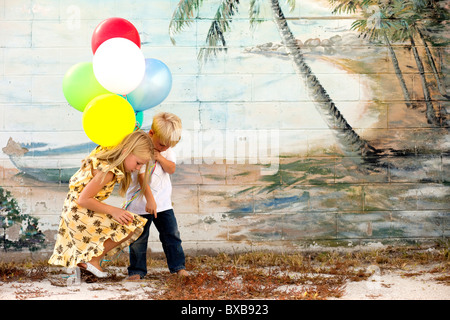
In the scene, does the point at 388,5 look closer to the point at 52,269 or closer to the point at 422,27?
the point at 422,27

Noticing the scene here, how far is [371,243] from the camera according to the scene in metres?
4.75

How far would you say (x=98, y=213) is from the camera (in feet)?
11.9

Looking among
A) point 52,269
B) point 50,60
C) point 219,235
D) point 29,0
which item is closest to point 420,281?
point 219,235

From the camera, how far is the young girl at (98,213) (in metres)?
3.52

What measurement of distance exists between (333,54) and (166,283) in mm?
2598

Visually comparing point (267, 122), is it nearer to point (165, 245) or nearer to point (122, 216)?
point (165, 245)

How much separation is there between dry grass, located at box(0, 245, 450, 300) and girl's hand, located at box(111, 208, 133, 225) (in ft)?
1.67

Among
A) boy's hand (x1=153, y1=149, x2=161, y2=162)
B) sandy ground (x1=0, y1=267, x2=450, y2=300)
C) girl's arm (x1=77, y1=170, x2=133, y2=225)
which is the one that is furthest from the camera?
boy's hand (x1=153, y1=149, x2=161, y2=162)

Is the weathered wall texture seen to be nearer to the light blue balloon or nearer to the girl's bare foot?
the girl's bare foot

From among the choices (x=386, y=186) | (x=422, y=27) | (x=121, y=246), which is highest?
(x=422, y=27)

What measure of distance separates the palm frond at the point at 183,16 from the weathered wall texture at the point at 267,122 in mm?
46

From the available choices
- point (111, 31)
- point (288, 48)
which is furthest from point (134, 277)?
point (288, 48)

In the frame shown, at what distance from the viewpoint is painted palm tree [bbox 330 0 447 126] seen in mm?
4762

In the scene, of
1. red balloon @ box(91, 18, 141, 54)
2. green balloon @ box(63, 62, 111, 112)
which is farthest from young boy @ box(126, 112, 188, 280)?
red balloon @ box(91, 18, 141, 54)
